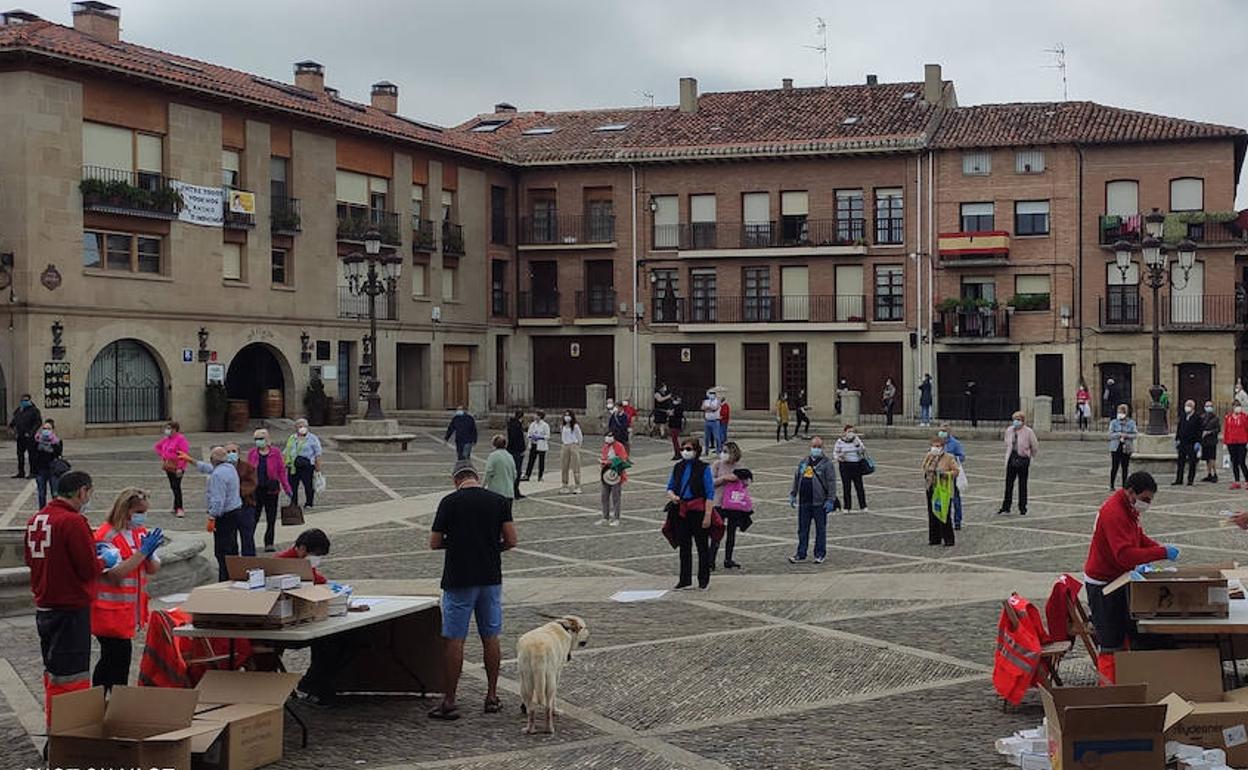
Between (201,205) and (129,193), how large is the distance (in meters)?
2.73

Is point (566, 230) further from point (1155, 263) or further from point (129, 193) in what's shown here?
point (1155, 263)

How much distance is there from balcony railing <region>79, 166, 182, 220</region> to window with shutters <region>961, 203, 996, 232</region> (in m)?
25.2

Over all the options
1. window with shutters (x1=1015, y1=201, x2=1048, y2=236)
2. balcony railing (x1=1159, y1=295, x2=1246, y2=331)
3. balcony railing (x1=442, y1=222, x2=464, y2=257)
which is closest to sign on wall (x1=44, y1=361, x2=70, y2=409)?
balcony railing (x1=442, y1=222, x2=464, y2=257)

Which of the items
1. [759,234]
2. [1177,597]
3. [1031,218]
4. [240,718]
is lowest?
[240,718]

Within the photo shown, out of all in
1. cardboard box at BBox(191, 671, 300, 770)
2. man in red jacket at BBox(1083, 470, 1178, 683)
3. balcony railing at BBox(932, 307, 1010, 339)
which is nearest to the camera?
cardboard box at BBox(191, 671, 300, 770)

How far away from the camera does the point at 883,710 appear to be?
30.0ft

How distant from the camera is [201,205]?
36688mm

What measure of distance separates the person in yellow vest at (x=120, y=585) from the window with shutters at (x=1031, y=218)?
40.5m

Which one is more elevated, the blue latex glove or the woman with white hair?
the blue latex glove

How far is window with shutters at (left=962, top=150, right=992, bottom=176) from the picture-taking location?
45469 millimetres

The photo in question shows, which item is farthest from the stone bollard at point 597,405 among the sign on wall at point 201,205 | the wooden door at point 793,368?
the sign on wall at point 201,205

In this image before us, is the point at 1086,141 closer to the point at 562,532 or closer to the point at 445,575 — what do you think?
the point at 562,532

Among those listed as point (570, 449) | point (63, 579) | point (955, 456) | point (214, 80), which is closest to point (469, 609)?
point (63, 579)

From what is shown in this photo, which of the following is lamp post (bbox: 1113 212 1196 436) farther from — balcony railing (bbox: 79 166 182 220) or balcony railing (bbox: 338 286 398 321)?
balcony railing (bbox: 79 166 182 220)
